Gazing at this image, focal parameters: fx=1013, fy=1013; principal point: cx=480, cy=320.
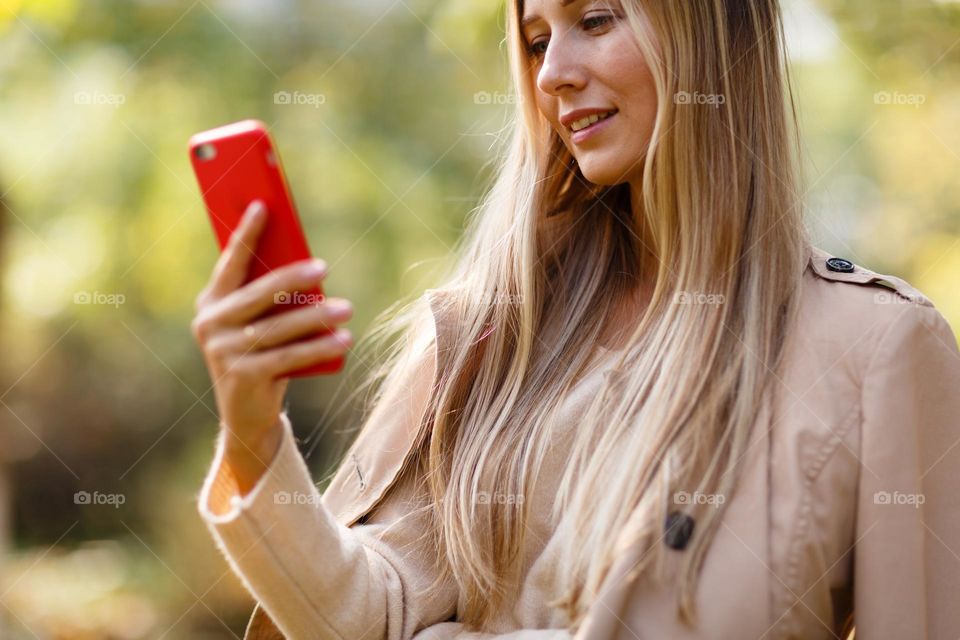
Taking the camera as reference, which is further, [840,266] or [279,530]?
[840,266]

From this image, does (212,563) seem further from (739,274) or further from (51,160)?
(739,274)

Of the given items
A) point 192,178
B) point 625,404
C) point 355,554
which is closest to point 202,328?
point 355,554

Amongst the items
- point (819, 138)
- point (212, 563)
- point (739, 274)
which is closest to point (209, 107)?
point (212, 563)

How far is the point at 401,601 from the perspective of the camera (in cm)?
160

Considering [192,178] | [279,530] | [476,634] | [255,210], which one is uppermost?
[255,210]

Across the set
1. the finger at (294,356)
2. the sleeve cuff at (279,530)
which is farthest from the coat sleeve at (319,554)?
the finger at (294,356)

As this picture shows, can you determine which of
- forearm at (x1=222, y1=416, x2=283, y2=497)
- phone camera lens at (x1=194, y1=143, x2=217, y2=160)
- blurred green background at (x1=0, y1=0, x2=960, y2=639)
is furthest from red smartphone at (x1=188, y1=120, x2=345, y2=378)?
blurred green background at (x1=0, y1=0, x2=960, y2=639)

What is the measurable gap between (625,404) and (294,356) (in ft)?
1.87

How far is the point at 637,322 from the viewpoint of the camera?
171 centimetres

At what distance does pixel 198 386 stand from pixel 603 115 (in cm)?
453

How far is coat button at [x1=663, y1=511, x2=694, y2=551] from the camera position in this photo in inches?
53.4

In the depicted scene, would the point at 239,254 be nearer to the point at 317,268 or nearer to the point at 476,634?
the point at 317,268

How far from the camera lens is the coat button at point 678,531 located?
1357 millimetres

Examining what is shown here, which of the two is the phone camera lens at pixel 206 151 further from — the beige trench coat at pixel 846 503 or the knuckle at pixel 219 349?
the beige trench coat at pixel 846 503
